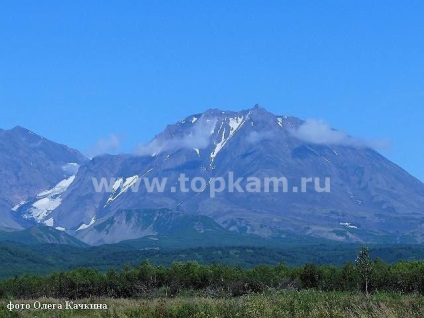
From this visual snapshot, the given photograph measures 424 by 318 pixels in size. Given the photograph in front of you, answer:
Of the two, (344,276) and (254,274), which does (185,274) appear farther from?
(344,276)

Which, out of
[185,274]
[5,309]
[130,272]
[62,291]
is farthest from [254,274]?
[5,309]

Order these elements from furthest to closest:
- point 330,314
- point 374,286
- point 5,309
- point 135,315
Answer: point 374,286 < point 5,309 < point 135,315 < point 330,314

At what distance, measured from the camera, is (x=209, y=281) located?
97.6 metres

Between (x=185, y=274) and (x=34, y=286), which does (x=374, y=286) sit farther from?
(x=34, y=286)

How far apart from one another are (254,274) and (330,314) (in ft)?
202

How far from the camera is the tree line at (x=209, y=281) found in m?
87.4

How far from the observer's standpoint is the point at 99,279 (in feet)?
324

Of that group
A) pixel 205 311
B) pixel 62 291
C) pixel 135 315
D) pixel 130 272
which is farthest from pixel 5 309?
pixel 130 272

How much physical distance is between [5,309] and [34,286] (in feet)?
162

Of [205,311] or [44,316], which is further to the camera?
[44,316]

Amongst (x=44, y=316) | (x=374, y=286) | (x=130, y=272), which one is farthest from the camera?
(x=130, y=272)

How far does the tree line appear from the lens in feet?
287

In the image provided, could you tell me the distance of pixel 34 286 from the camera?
98.4 metres

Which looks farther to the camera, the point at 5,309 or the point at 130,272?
the point at 130,272
